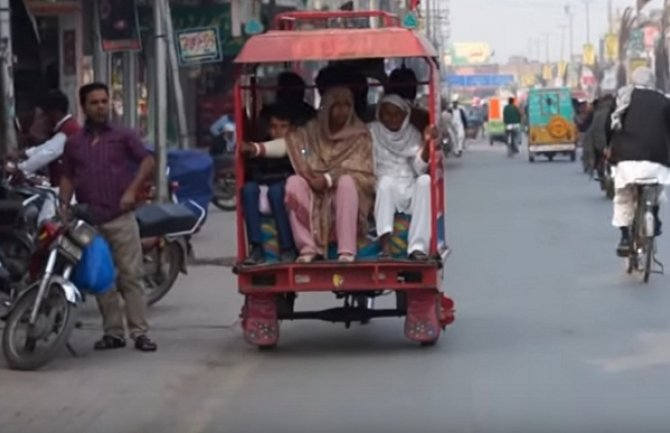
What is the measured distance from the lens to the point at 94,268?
12.1m

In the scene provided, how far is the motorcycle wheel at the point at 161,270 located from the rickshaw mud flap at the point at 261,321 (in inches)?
106

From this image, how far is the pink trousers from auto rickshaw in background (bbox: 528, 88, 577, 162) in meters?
40.1

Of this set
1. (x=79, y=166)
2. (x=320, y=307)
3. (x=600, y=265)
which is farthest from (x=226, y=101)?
(x=79, y=166)

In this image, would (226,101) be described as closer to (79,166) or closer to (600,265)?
(600,265)

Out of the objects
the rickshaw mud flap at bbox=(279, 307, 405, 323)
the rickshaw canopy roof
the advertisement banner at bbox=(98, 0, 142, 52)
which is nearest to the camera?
the rickshaw canopy roof

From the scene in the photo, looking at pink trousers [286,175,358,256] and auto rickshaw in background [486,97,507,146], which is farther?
auto rickshaw in background [486,97,507,146]

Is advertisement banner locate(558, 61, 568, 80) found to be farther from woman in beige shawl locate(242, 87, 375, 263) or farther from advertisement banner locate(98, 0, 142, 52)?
woman in beige shawl locate(242, 87, 375, 263)

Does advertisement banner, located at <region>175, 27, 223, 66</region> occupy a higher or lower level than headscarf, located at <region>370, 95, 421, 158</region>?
higher

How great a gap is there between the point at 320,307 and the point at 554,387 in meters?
4.99

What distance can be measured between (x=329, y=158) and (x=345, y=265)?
2.56 feet

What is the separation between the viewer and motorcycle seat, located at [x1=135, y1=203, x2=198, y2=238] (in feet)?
45.6

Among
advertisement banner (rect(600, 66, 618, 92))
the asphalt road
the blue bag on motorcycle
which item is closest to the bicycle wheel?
the asphalt road

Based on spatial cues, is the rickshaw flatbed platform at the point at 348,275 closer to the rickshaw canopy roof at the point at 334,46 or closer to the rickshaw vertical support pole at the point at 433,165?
the rickshaw vertical support pole at the point at 433,165

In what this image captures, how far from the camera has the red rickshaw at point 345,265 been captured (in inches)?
482
